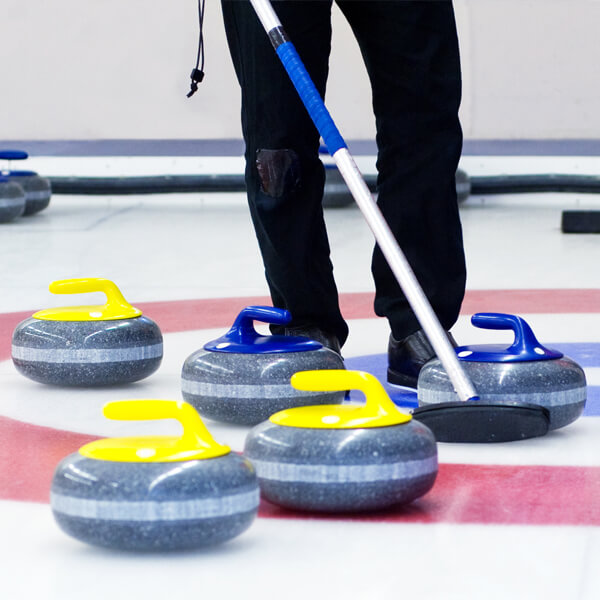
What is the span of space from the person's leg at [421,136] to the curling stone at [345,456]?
67cm

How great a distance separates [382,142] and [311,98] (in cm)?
28

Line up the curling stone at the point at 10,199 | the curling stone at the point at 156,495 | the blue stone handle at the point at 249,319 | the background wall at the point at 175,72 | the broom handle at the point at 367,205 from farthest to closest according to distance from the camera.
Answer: the background wall at the point at 175,72, the curling stone at the point at 10,199, the blue stone handle at the point at 249,319, the broom handle at the point at 367,205, the curling stone at the point at 156,495

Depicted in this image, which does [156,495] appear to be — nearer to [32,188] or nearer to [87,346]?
[87,346]

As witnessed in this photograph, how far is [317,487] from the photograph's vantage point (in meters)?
1.22

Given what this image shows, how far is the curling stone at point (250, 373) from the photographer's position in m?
1.63

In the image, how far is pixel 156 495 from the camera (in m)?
1.09

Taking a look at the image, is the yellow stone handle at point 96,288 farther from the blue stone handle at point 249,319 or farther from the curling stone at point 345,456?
the curling stone at point 345,456

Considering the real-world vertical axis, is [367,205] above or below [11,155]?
above

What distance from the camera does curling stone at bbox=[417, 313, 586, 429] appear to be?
1.59 meters

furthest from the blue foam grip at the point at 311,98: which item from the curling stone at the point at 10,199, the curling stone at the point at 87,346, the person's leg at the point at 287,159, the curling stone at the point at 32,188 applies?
the curling stone at the point at 32,188

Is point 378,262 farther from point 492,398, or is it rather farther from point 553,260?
point 553,260

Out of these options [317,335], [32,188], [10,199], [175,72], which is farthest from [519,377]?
[175,72]

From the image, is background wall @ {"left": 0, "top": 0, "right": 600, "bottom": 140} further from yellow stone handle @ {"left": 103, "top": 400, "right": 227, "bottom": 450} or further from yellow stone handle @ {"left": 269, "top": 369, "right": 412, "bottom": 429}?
yellow stone handle @ {"left": 103, "top": 400, "right": 227, "bottom": 450}

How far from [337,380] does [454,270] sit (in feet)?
2.32
